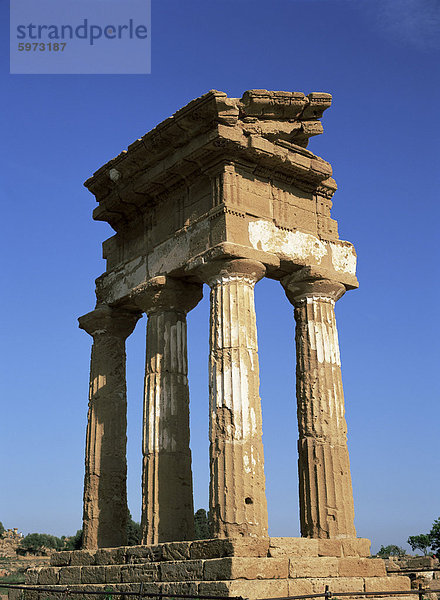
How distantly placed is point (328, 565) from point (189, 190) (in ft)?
27.8

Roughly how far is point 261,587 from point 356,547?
343 centimetres

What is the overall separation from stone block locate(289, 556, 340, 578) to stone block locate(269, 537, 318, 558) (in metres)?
0.24

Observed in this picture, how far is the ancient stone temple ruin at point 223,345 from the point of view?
1369 cm

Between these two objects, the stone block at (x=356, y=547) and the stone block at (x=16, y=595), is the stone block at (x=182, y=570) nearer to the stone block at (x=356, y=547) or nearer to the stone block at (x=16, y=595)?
the stone block at (x=356, y=547)

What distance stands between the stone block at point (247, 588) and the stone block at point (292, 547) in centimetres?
91

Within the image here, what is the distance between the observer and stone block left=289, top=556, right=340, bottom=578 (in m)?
12.9

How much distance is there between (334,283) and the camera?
1664cm

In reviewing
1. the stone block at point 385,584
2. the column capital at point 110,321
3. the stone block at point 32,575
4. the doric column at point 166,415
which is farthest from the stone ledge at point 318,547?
the column capital at point 110,321

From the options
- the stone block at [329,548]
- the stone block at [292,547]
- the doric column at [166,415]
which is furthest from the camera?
the doric column at [166,415]

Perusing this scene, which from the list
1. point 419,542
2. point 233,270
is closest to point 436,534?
point 419,542

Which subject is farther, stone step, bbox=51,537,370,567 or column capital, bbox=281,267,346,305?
column capital, bbox=281,267,346,305

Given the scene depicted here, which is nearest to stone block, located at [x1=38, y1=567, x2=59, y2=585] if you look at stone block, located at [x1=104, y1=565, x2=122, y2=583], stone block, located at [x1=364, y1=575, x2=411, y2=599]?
stone block, located at [x1=104, y1=565, x2=122, y2=583]

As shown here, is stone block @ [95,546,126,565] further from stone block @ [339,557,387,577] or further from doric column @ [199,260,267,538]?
stone block @ [339,557,387,577]

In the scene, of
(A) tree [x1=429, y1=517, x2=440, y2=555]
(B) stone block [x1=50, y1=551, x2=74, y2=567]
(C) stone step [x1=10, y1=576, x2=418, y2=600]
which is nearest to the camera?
(C) stone step [x1=10, y1=576, x2=418, y2=600]
